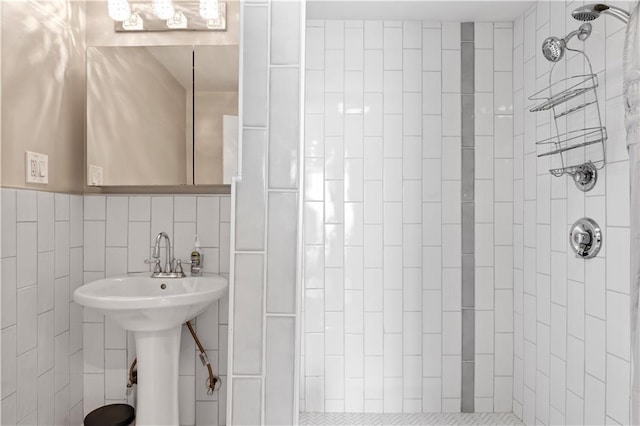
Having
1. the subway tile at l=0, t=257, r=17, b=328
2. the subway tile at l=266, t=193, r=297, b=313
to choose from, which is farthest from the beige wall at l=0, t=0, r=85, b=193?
the subway tile at l=266, t=193, r=297, b=313

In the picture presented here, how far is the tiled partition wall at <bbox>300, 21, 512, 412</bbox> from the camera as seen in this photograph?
2287 millimetres

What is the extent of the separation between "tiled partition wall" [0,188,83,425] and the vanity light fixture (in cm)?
81

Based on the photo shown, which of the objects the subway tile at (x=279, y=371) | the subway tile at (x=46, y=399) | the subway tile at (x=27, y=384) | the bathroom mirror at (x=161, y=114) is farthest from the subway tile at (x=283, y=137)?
the subway tile at (x=46, y=399)

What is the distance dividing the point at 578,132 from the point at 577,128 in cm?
2

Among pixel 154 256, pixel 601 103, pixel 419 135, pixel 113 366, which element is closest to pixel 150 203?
pixel 154 256

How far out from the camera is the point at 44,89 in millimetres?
1644

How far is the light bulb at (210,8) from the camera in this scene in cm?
189

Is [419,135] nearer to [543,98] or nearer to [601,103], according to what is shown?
[543,98]

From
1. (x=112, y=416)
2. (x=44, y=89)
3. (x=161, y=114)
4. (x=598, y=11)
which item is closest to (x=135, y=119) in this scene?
(x=161, y=114)

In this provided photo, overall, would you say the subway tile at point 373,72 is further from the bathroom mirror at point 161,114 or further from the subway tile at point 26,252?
the subway tile at point 26,252

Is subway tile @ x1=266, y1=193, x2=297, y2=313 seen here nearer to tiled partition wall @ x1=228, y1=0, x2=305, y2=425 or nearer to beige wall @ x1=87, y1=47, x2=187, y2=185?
tiled partition wall @ x1=228, y1=0, x2=305, y2=425

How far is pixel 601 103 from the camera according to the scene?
159 cm

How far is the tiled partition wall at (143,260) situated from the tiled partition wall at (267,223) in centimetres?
95

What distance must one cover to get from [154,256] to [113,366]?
53 cm
